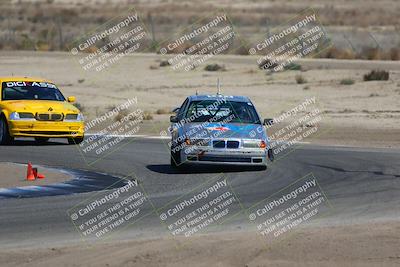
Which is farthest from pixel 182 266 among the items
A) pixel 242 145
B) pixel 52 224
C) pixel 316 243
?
pixel 242 145

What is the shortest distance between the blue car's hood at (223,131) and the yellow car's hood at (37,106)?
219 inches

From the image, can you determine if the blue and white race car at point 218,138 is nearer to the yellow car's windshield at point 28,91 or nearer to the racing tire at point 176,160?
the racing tire at point 176,160

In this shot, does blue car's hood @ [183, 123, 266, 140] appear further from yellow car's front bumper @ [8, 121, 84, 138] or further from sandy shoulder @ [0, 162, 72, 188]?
yellow car's front bumper @ [8, 121, 84, 138]

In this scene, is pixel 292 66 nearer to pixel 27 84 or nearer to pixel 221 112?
pixel 27 84

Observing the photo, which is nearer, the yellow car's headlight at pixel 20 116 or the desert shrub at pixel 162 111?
the yellow car's headlight at pixel 20 116

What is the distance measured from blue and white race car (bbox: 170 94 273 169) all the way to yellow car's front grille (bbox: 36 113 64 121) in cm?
480

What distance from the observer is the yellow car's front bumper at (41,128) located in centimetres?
2461

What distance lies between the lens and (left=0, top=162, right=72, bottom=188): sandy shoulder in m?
17.9

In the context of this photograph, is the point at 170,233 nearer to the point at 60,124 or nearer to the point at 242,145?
the point at 242,145

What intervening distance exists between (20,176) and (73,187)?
1.71 metres

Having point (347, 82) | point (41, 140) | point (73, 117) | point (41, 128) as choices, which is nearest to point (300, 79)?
point (347, 82)

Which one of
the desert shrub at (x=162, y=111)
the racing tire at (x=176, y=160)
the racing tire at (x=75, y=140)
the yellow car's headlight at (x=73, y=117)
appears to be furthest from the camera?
the desert shrub at (x=162, y=111)

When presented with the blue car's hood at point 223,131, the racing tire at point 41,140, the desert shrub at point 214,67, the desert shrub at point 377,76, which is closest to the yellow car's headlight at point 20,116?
the racing tire at point 41,140

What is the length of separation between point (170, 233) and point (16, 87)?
13.6 m
